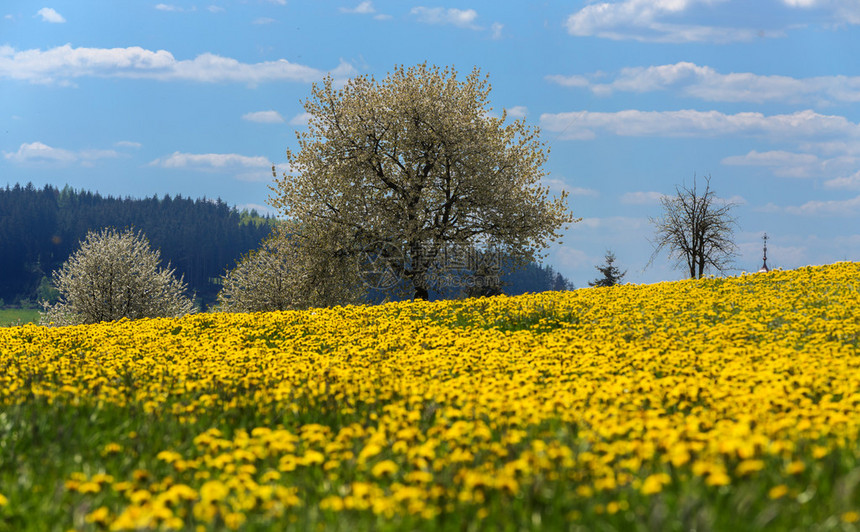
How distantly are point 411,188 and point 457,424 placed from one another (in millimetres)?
27589

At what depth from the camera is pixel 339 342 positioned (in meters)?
14.5

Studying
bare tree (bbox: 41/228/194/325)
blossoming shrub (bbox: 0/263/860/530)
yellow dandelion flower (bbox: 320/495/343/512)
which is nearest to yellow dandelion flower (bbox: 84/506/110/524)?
blossoming shrub (bbox: 0/263/860/530)

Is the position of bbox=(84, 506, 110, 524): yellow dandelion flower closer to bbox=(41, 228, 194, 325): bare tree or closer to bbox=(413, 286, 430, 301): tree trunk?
bbox=(413, 286, 430, 301): tree trunk

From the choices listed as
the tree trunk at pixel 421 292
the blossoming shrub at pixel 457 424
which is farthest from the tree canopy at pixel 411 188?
the blossoming shrub at pixel 457 424

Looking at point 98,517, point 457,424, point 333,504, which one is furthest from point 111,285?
point 333,504

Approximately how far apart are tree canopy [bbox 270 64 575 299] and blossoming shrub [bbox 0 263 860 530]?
17.2m

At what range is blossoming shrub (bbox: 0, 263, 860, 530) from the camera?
5.17 metres

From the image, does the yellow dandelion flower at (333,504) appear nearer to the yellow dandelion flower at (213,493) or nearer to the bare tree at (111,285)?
the yellow dandelion flower at (213,493)

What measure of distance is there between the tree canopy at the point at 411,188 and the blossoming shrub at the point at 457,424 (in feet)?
56.5

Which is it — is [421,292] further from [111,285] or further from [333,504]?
[111,285]

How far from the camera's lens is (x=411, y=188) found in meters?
33.8

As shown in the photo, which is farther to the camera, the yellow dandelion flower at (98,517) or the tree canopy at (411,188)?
the tree canopy at (411,188)

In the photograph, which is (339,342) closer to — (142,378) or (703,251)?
(142,378)

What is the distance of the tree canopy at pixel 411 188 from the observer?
3325cm
